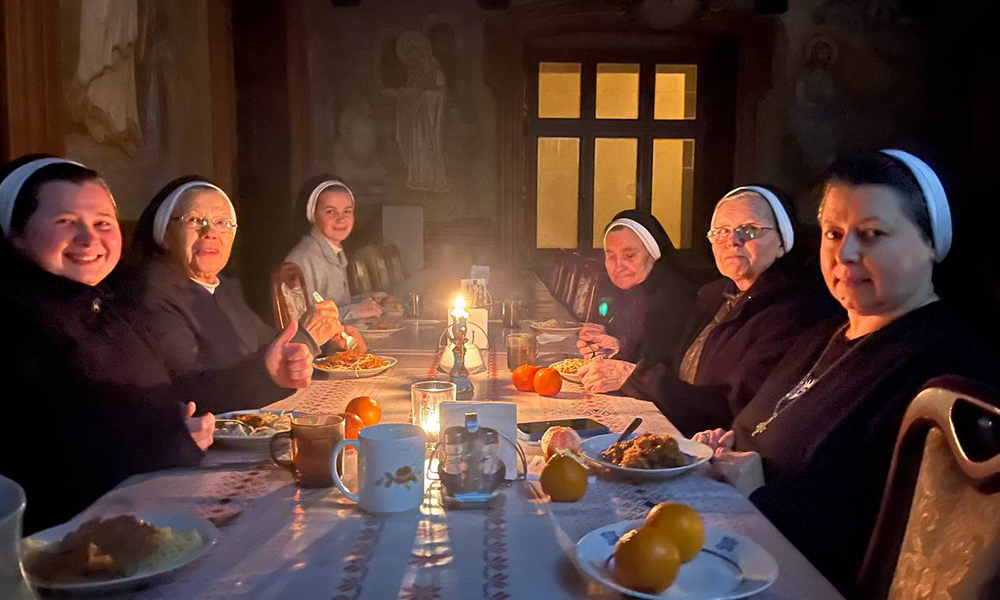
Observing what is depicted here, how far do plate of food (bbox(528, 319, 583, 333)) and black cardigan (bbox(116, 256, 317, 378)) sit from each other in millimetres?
1268

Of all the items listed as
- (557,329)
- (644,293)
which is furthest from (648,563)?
(644,293)

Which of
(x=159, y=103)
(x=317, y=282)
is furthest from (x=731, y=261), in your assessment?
(x=159, y=103)

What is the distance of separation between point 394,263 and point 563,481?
214 inches

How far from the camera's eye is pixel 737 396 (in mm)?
2652

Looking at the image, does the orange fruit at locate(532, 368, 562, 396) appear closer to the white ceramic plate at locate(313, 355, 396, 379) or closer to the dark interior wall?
the white ceramic plate at locate(313, 355, 396, 379)

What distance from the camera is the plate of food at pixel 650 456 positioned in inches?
65.0

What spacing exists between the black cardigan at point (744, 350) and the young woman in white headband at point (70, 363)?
138cm

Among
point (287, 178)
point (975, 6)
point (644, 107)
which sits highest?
point (975, 6)

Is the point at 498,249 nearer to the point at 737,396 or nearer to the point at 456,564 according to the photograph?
the point at 737,396

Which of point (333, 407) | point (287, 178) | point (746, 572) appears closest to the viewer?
point (746, 572)

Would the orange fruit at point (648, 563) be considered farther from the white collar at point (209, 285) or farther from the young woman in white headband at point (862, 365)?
the white collar at point (209, 285)

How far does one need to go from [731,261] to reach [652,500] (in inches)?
58.4

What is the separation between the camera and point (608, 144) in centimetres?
791

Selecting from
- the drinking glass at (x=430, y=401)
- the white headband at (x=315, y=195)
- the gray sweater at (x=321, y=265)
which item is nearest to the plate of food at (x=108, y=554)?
the drinking glass at (x=430, y=401)
